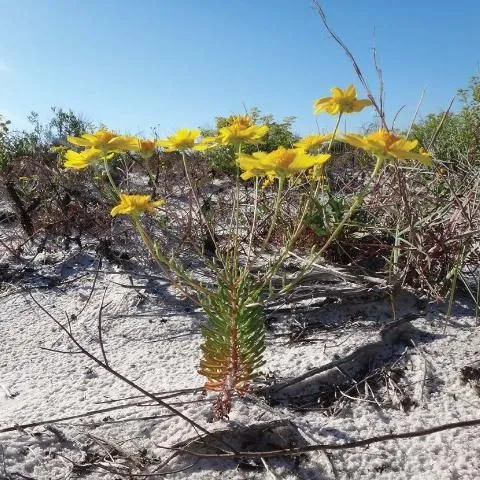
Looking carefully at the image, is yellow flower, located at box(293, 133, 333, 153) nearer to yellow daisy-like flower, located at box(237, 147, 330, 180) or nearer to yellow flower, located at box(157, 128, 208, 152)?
yellow daisy-like flower, located at box(237, 147, 330, 180)

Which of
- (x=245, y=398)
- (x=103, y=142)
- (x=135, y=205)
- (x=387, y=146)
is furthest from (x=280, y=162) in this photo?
(x=245, y=398)

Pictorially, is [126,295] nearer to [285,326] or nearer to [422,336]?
[285,326]

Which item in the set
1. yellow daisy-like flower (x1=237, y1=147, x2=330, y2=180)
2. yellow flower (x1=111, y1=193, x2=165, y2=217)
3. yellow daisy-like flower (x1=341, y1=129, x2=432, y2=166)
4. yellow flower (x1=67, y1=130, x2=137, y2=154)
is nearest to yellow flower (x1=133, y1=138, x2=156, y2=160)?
yellow flower (x1=67, y1=130, x2=137, y2=154)

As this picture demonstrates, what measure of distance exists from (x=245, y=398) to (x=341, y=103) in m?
0.81

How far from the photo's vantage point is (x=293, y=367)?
1.53 meters

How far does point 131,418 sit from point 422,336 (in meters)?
0.96

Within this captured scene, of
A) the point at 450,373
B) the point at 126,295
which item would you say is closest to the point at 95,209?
the point at 126,295

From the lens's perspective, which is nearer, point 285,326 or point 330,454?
point 330,454

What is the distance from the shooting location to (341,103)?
3.67 feet

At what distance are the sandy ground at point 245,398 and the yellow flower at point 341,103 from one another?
2.33ft

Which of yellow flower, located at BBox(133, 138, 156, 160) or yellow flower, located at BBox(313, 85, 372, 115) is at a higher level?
yellow flower, located at BBox(313, 85, 372, 115)

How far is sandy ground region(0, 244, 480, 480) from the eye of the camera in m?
1.17

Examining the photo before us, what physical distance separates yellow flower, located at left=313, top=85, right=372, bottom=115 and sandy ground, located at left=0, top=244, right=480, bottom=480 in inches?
28.0

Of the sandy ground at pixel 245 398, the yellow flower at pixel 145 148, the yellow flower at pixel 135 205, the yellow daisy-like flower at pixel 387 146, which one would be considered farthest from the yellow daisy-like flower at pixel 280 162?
the sandy ground at pixel 245 398
